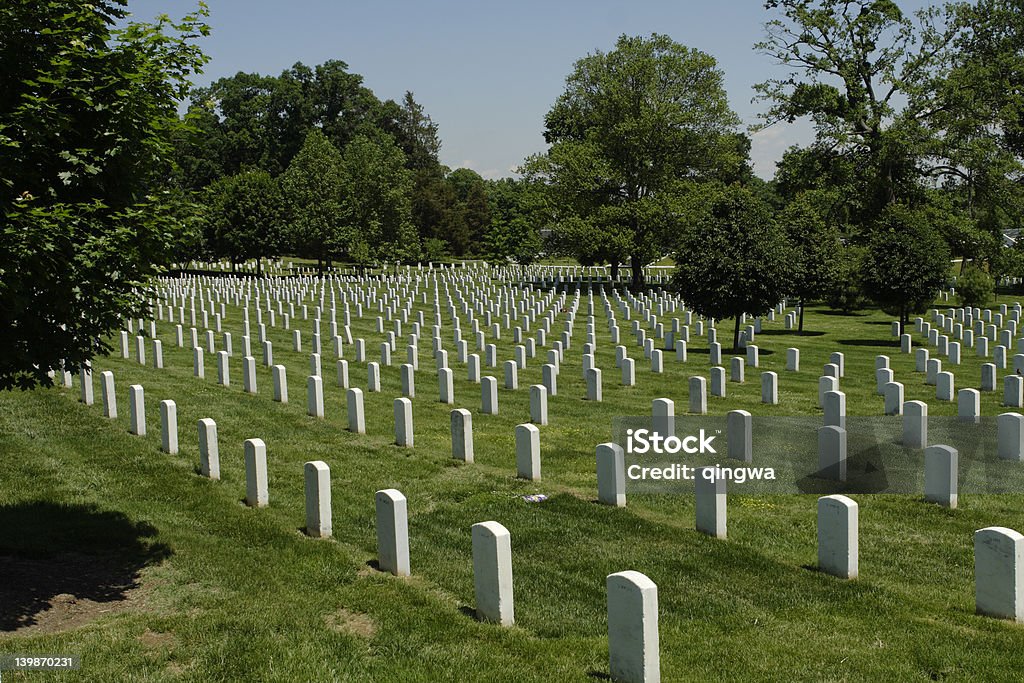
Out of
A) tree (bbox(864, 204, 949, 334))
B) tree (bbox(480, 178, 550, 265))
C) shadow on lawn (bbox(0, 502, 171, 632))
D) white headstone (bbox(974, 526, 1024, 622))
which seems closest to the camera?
white headstone (bbox(974, 526, 1024, 622))

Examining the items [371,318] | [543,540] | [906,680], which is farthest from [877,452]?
[371,318]

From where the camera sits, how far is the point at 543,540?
29.1ft

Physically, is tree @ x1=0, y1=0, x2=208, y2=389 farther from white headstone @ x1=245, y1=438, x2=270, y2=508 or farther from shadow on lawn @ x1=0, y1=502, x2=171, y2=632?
white headstone @ x1=245, y1=438, x2=270, y2=508

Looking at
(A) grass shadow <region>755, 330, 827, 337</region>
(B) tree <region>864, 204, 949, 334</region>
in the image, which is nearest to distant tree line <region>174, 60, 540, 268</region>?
(A) grass shadow <region>755, 330, 827, 337</region>

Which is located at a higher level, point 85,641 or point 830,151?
point 830,151

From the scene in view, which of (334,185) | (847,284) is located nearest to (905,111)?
(847,284)

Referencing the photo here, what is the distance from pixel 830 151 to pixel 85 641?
52.1 metres

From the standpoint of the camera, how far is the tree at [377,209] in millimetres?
70250

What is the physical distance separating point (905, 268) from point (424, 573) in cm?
2837

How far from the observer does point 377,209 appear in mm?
71812

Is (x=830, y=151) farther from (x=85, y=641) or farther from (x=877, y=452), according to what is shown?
(x=85, y=641)

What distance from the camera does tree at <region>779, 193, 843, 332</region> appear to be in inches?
1406

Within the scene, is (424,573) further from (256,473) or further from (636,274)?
(636,274)

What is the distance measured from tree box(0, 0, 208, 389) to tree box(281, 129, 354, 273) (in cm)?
6071
